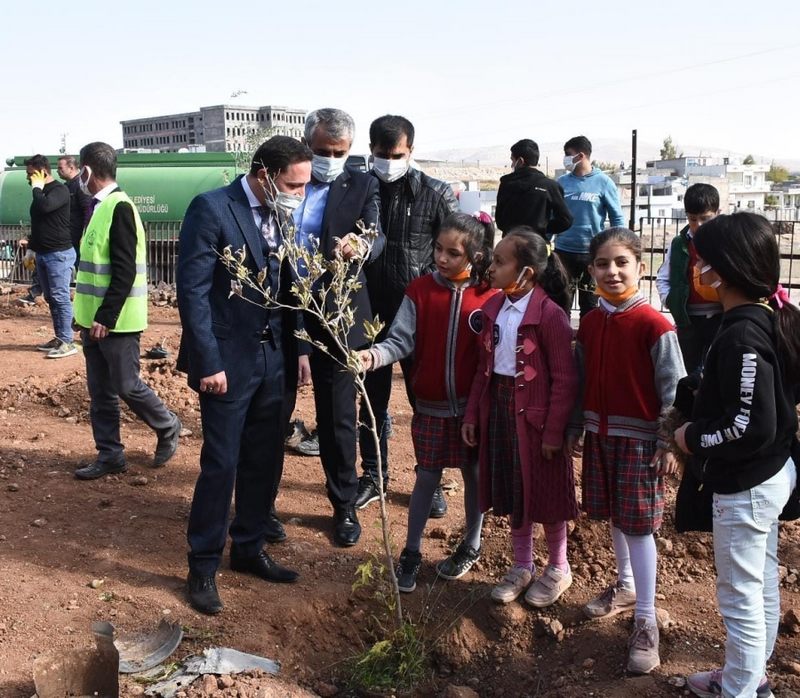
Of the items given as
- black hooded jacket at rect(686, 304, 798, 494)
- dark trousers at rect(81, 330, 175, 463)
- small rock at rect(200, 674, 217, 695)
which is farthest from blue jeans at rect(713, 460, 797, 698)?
dark trousers at rect(81, 330, 175, 463)

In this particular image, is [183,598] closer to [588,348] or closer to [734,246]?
[588,348]

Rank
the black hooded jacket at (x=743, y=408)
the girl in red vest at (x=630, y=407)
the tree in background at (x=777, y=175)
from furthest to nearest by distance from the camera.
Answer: the tree in background at (x=777, y=175), the girl in red vest at (x=630, y=407), the black hooded jacket at (x=743, y=408)

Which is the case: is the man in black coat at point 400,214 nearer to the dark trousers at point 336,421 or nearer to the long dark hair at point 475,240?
the dark trousers at point 336,421

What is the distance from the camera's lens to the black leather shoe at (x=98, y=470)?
17.4ft

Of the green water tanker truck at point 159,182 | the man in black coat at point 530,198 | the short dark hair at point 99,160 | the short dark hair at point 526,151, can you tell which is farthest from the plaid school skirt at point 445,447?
the green water tanker truck at point 159,182

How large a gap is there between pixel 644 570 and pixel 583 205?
484cm

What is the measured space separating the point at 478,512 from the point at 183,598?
54.7 inches

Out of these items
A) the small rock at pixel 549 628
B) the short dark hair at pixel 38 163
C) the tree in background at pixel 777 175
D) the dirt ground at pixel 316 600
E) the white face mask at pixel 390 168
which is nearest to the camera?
the dirt ground at pixel 316 600

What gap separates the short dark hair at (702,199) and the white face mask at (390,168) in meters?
1.82

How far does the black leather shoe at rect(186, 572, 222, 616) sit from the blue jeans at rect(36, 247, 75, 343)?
18.8ft

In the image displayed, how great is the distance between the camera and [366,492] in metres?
4.98

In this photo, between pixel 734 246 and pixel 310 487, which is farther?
pixel 310 487

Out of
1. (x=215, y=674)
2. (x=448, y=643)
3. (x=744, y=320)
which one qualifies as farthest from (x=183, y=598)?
(x=744, y=320)

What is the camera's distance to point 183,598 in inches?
151
